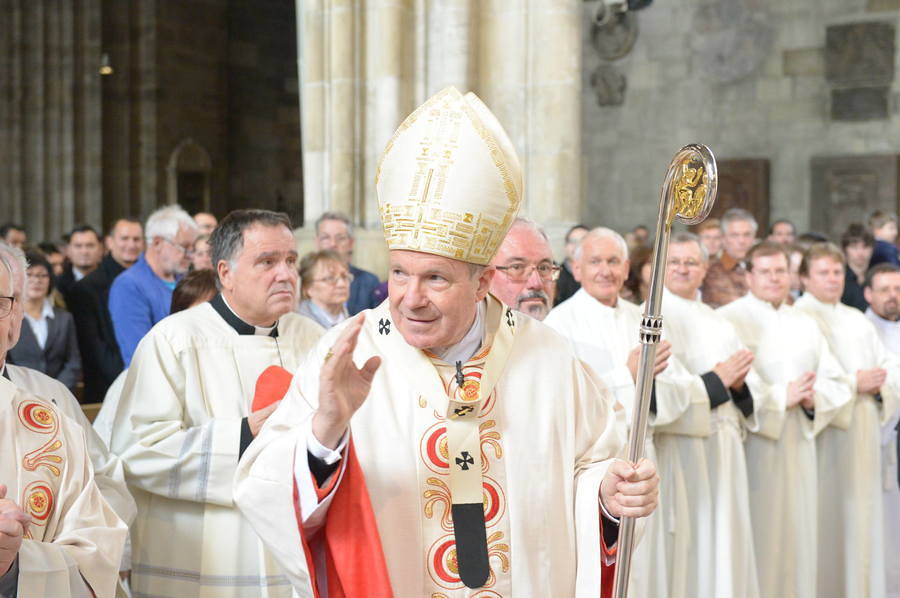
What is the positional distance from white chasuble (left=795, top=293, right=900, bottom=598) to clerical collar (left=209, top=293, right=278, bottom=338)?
328cm

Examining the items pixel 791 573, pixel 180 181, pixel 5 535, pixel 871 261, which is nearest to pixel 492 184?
pixel 5 535

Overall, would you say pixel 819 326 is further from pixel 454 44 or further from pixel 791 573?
pixel 454 44

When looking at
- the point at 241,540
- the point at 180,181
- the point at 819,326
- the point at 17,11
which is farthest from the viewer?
the point at 180,181

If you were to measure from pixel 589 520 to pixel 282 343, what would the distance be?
1.57 meters

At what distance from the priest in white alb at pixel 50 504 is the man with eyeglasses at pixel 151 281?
2999mm

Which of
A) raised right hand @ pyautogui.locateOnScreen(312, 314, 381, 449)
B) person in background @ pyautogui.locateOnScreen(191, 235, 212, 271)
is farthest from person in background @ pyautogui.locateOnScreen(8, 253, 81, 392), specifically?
raised right hand @ pyautogui.locateOnScreen(312, 314, 381, 449)

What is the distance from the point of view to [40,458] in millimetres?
2705

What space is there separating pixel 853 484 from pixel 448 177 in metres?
3.99

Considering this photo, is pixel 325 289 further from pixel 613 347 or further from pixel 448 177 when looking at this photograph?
pixel 448 177

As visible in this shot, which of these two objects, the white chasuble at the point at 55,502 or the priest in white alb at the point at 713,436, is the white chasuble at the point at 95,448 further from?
the priest in white alb at the point at 713,436

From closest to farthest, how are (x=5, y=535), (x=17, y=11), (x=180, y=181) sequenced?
(x=5, y=535) → (x=17, y=11) → (x=180, y=181)

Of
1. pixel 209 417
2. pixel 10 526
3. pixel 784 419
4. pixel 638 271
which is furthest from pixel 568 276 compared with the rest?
pixel 10 526

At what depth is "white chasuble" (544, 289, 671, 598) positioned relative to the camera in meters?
4.91

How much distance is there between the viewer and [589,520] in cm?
269
